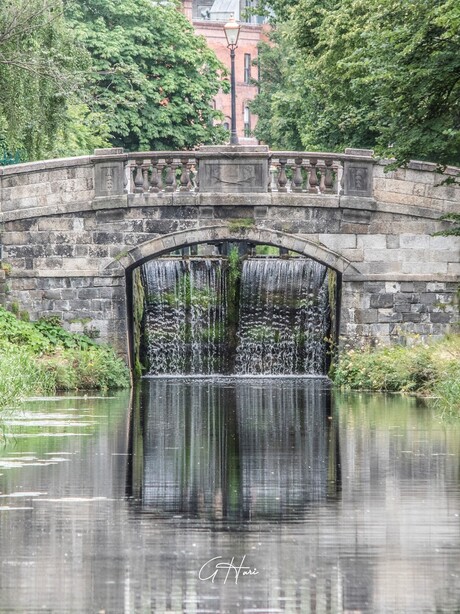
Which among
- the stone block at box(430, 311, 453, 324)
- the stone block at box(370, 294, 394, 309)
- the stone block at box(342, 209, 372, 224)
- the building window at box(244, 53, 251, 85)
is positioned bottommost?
the stone block at box(430, 311, 453, 324)

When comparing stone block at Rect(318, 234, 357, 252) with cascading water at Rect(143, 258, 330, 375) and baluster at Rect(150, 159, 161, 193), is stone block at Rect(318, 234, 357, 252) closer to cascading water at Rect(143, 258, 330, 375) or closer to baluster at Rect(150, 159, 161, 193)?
baluster at Rect(150, 159, 161, 193)

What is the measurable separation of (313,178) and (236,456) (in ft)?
45.5

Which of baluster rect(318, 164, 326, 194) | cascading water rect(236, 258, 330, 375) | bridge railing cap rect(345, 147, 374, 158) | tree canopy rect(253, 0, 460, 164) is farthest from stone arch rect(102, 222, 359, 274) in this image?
cascading water rect(236, 258, 330, 375)

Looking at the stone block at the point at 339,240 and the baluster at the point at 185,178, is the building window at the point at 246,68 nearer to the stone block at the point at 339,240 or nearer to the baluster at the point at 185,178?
the baluster at the point at 185,178

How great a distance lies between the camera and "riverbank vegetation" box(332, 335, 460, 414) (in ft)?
73.2

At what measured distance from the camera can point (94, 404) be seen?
21188 mm

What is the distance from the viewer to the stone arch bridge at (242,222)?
26953mm

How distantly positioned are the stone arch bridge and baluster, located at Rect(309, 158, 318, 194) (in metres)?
0.03

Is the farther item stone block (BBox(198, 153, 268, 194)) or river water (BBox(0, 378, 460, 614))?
stone block (BBox(198, 153, 268, 194))

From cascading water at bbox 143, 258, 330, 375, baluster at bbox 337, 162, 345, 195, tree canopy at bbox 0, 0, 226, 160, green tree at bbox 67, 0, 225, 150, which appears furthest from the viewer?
green tree at bbox 67, 0, 225, 150

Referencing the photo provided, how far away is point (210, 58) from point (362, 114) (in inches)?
763

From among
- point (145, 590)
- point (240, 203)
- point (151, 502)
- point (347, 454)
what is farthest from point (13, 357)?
point (145, 590)

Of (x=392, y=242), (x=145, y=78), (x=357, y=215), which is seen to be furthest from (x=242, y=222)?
(x=145, y=78)

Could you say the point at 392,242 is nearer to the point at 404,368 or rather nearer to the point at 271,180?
the point at 271,180
